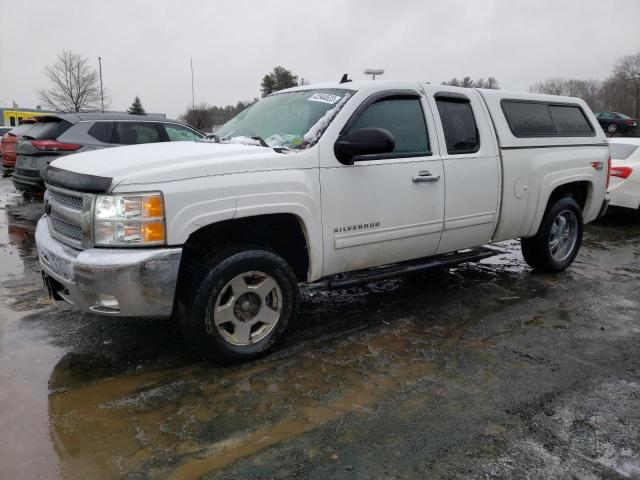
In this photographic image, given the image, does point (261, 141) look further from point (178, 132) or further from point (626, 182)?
point (626, 182)

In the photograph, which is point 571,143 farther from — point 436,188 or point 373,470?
point 373,470

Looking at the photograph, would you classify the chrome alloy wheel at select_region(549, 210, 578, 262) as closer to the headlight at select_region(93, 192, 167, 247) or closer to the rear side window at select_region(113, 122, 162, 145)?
the headlight at select_region(93, 192, 167, 247)

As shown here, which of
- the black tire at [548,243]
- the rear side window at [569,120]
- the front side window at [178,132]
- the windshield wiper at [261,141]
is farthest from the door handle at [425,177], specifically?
the front side window at [178,132]

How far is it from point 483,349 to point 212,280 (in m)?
2.05

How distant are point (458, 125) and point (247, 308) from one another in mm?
2537

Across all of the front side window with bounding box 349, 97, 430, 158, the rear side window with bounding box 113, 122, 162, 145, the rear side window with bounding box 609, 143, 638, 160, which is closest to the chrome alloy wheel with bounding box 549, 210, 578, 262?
the front side window with bounding box 349, 97, 430, 158

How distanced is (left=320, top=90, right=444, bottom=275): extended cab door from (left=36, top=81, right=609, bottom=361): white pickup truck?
0.01m

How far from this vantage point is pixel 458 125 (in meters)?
4.59

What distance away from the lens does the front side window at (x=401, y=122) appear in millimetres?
4031

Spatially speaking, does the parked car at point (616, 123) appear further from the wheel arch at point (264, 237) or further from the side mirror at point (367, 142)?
the wheel arch at point (264, 237)

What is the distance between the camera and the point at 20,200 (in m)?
10.8

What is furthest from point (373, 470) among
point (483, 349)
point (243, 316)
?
point (483, 349)

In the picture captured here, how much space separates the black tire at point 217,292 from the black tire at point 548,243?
329 centimetres

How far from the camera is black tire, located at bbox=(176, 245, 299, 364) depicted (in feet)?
10.5
